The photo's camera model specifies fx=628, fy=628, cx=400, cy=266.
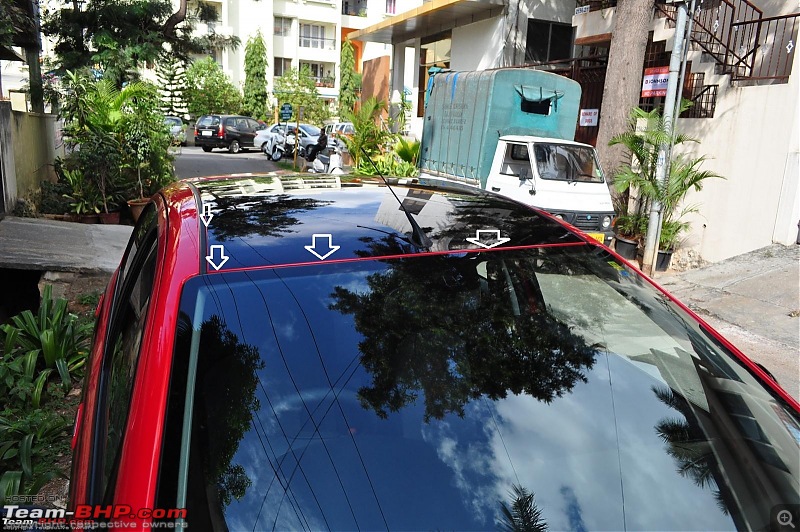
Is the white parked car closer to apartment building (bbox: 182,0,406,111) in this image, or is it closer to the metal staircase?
the metal staircase

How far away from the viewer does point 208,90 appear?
36.2 metres

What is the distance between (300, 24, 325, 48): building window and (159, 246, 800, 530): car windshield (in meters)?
47.7

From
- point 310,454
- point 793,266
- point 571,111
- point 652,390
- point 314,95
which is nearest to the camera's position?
point 310,454

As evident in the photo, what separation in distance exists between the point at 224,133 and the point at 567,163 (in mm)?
21372

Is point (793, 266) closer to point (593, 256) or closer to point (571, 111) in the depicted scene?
point (571, 111)

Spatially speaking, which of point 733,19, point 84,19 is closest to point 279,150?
point 84,19

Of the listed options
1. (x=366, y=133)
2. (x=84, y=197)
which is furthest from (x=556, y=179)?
(x=84, y=197)

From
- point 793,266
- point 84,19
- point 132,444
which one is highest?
point 84,19

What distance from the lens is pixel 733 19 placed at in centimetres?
1072

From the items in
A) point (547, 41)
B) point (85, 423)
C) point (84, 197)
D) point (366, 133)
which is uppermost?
point (547, 41)

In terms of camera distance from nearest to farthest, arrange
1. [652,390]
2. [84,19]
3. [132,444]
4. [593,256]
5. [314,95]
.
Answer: [132,444] < [652,390] < [593,256] < [84,19] < [314,95]

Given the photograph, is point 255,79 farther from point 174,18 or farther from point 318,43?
point 174,18

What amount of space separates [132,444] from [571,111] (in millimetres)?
11230

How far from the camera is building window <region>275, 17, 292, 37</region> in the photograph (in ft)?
147
